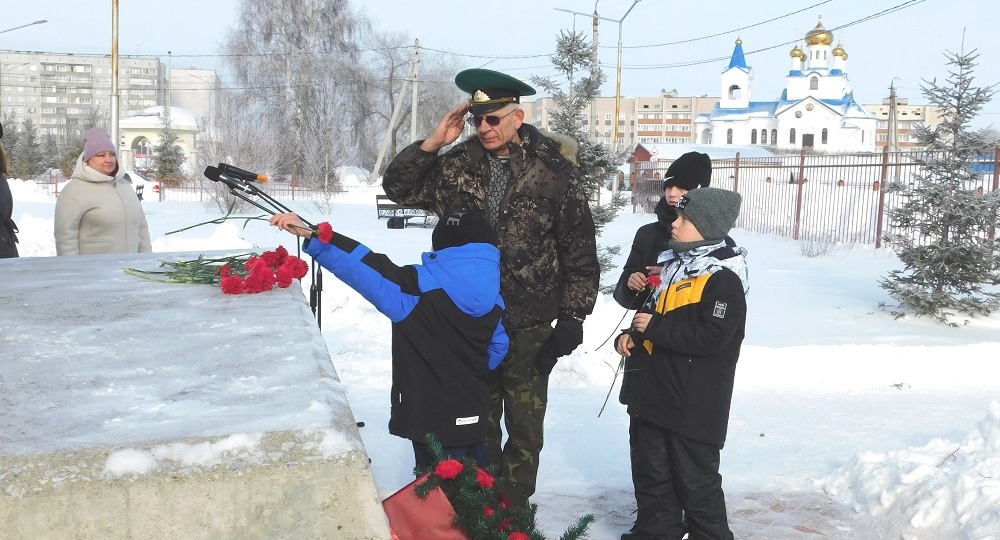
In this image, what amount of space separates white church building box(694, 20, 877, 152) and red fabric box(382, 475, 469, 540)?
7728cm

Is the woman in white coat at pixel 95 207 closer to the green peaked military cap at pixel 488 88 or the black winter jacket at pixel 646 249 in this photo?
the green peaked military cap at pixel 488 88

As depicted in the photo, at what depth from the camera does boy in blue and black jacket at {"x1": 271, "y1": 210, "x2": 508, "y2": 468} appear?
2.94m

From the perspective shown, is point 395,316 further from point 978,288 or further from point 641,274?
point 978,288

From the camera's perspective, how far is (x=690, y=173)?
4.20 meters

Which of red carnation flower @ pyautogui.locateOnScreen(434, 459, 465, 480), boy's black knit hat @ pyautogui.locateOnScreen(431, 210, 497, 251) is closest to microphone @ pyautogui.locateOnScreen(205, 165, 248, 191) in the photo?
boy's black knit hat @ pyautogui.locateOnScreen(431, 210, 497, 251)

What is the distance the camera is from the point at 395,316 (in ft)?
9.82

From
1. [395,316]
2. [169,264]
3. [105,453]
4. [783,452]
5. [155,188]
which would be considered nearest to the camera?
[105,453]

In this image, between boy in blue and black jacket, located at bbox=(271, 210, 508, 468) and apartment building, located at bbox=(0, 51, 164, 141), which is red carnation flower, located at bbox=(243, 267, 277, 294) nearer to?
boy in blue and black jacket, located at bbox=(271, 210, 508, 468)

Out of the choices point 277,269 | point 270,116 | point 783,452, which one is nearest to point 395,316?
point 277,269

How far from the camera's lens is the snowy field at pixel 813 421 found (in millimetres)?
4070

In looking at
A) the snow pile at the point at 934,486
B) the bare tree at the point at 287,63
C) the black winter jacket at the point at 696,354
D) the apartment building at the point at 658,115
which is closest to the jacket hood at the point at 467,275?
the black winter jacket at the point at 696,354

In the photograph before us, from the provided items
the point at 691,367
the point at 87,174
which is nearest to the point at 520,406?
the point at 691,367

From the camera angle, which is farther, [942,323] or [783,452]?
[942,323]

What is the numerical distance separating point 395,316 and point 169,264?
123 cm
